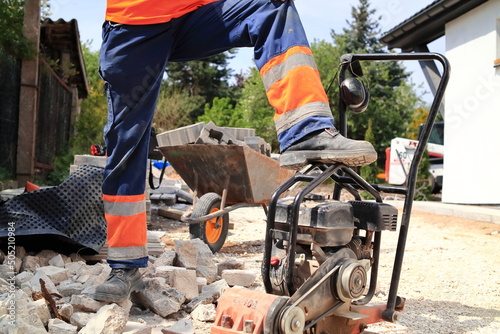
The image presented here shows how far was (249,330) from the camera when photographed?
174 cm

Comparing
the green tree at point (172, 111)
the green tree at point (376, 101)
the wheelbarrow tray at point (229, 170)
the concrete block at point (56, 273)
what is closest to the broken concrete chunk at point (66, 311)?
the concrete block at point (56, 273)

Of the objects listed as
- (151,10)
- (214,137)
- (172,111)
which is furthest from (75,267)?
(172,111)

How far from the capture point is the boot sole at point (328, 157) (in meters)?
1.96

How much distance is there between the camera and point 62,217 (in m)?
3.54

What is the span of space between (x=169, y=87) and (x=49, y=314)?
105 ft

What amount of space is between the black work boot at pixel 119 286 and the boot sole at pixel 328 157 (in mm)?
1057

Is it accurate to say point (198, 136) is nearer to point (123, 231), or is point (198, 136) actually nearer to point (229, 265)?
point (229, 265)

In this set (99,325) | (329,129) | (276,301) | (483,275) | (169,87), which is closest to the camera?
(276,301)

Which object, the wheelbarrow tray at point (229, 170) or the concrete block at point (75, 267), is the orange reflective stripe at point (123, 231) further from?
the wheelbarrow tray at point (229, 170)

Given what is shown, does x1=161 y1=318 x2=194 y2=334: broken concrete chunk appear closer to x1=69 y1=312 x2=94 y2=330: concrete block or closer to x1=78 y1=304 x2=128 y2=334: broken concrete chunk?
x1=78 y1=304 x2=128 y2=334: broken concrete chunk

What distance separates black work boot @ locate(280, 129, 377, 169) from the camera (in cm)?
197

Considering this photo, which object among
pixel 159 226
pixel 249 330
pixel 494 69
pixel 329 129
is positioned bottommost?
pixel 159 226

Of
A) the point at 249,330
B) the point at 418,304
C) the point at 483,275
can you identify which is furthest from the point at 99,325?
the point at 483,275

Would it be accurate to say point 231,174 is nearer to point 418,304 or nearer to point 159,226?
point 159,226
